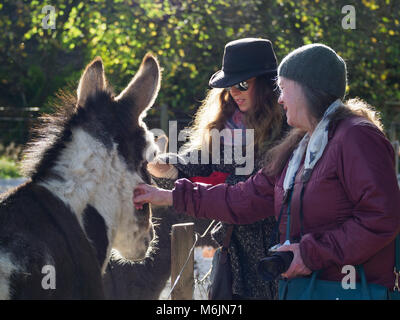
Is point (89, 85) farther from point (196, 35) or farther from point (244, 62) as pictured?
point (196, 35)

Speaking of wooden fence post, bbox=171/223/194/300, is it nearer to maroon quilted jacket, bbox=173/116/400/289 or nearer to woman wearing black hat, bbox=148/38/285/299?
woman wearing black hat, bbox=148/38/285/299

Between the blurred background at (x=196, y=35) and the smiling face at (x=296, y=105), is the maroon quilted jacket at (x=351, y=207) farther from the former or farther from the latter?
the blurred background at (x=196, y=35)

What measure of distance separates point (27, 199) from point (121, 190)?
1.44 feet

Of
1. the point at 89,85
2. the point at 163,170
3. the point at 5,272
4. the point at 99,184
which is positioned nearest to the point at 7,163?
the point at 163,170

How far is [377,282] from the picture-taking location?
220 cm

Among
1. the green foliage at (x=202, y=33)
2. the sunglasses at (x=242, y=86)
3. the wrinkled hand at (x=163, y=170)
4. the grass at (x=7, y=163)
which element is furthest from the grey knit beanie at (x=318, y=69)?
the grass at (x=7, y=163)

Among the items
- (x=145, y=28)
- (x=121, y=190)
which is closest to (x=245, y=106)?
(x=121, y=190)

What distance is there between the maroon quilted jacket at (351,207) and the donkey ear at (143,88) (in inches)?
31.2

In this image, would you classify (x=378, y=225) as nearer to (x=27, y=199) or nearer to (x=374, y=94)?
(x=27, y=199)

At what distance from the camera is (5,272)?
201cm

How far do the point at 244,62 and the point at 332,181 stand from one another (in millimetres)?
1135

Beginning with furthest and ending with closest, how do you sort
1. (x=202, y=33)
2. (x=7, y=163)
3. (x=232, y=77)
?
(x=7, y=163), (x=202, y=33), (x=232, y=77)

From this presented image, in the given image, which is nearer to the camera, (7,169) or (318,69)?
(318,69)

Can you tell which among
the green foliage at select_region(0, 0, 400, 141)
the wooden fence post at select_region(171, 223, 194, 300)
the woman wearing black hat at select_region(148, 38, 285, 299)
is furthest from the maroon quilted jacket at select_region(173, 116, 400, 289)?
the green foliage at select_region(0, 0, 400, 141)
